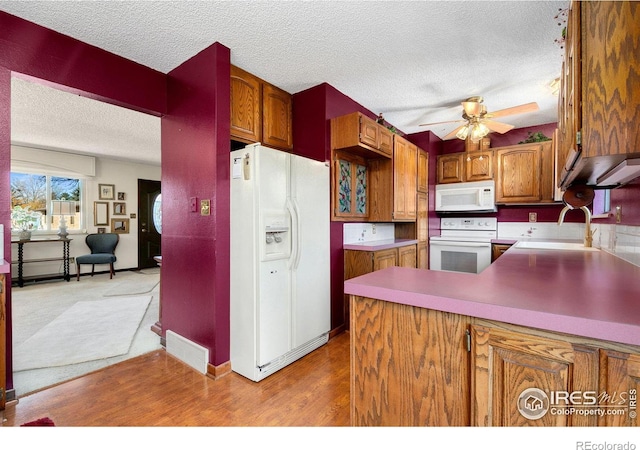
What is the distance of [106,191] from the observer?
19.7ft

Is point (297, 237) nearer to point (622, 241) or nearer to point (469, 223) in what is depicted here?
point (622, 241)

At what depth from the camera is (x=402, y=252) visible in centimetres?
343

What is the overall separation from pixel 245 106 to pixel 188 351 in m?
2.13

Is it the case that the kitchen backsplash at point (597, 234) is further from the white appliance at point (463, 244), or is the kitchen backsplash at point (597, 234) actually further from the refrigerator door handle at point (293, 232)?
the refrigerator door handle at point (293, 232)

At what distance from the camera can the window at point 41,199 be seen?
504 centimetres

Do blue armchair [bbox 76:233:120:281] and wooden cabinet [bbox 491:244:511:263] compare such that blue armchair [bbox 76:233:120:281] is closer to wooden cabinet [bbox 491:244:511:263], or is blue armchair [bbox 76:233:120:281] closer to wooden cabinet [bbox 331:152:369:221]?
wooden cabinet [bbox 331:152:369:221]

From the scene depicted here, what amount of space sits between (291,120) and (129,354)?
2.67 meters

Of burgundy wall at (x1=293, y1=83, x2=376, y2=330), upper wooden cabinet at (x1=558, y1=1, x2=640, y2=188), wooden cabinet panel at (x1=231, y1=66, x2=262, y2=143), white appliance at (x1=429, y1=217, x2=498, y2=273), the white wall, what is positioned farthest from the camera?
the white wall

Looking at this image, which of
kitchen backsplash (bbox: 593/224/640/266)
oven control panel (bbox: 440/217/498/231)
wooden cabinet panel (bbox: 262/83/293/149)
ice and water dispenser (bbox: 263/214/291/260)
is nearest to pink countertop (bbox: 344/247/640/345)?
kitchen backsplash (bbox: 593/224/640/266)

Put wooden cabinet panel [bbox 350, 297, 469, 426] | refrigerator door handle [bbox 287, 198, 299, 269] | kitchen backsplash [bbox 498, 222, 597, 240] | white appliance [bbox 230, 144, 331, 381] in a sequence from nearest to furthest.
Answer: wooden cabinet panel [bbox 350, 297, 469, 426] → white appliance [bbox 230, 144, 331, 381] → refrigerator door handle [bbox 287, 198, 299, 269] → kitchen backsplash [bbox 498, 222, 597, 240]

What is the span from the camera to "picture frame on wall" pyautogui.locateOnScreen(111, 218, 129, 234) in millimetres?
6168

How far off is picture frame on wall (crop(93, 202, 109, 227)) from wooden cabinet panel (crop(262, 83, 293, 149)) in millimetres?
5247

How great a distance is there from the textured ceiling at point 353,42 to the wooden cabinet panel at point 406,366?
1880mm
